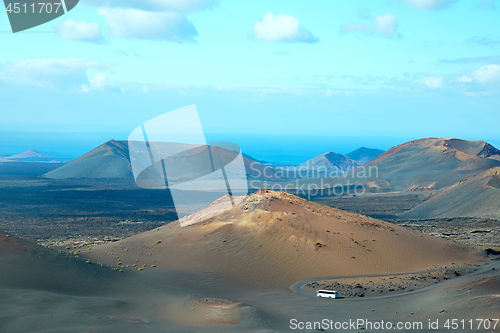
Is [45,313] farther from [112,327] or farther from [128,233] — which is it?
[128,233]

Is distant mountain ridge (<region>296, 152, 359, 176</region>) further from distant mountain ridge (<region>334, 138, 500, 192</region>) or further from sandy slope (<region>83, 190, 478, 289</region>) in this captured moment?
sandy slope (<region>83, 190, 478, 289</region>)

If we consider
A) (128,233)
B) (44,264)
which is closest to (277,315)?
(44,264)

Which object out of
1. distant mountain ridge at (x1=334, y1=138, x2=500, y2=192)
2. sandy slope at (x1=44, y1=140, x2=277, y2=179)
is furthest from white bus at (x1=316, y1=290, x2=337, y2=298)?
sandy slope at (x1=44, y1=140, x2=277, y2=179)

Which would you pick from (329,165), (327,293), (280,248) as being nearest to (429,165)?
(329,165)

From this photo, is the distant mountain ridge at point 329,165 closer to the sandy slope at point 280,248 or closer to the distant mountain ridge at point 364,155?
the distant mountain ridge at point 364,155

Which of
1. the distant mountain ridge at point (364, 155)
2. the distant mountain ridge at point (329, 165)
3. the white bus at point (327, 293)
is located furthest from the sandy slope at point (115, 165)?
the white bus at point (327, 293)

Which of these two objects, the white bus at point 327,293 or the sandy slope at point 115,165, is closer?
the white bus at point 327,293

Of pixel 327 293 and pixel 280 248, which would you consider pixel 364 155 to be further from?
pixel 327 293

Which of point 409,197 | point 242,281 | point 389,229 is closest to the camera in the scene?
point 242,281
